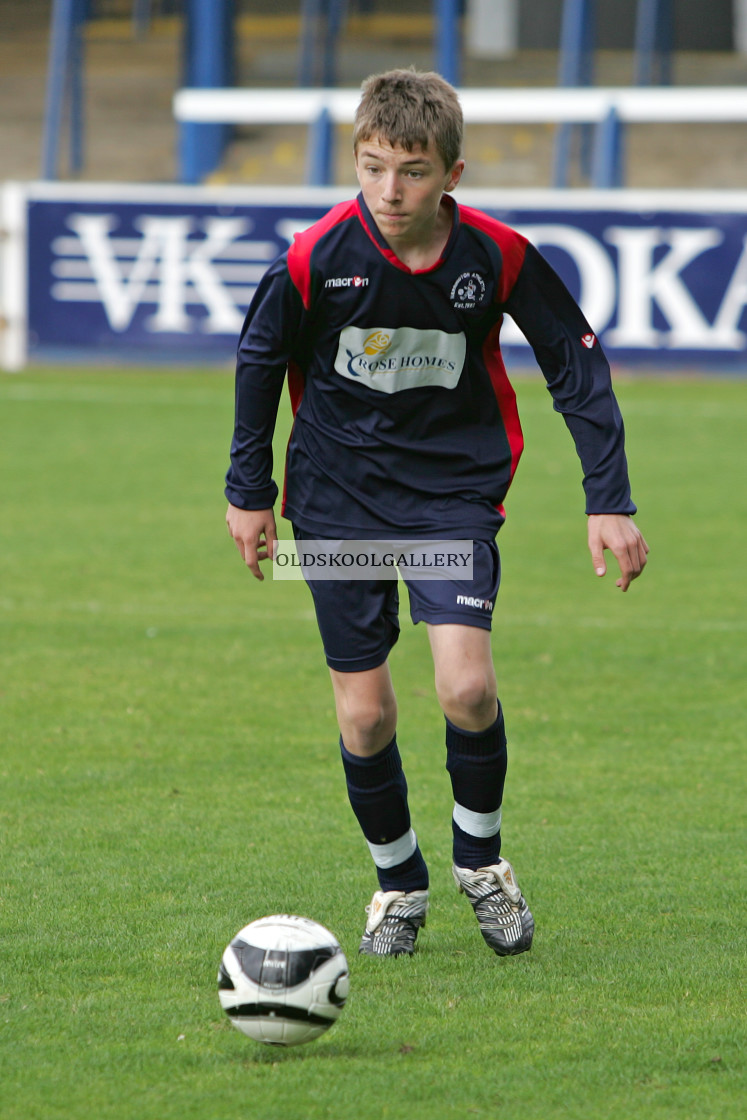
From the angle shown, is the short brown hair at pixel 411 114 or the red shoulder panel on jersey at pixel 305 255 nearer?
the short brown hair at pixel 411 114

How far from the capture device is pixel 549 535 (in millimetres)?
9156

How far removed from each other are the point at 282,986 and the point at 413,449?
121 centimetres

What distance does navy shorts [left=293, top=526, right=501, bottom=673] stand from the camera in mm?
3471

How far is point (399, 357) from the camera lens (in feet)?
11.5

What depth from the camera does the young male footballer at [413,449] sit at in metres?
3.43

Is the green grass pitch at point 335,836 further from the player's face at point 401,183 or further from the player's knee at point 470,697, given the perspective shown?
the player's face at point 401,183

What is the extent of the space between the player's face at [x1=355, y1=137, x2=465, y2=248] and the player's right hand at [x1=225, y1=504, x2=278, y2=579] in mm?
682

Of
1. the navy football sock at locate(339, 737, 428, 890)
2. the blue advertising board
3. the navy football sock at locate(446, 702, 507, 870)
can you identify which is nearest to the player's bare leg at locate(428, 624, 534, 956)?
the navy football sock at locate(446, 702, 507, 870)

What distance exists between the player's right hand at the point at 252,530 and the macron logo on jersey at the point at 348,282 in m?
0.53

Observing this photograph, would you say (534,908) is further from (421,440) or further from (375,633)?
(421,440)

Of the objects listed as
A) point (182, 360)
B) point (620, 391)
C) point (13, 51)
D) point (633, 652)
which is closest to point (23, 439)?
point (182, 360)

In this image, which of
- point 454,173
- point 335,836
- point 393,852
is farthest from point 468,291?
point 335,836

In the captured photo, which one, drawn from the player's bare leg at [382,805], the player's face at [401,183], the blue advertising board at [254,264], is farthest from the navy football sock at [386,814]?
the blue advertising board at [254,264]

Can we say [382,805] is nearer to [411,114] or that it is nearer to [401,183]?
[401,183]
